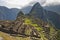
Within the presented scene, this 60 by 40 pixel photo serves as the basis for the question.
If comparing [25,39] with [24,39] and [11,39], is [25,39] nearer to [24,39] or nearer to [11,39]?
[24,39]

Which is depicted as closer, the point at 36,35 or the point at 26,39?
the point at 26,39

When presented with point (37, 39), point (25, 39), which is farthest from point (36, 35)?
point (25, 39)

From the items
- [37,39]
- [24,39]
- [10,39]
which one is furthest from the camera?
[37,39]

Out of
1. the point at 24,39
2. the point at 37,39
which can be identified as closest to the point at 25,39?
the point at 24,39

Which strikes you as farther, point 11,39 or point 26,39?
point 26,39

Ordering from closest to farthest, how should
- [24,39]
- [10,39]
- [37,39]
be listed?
[10,39] → [24,39] → [37,39]

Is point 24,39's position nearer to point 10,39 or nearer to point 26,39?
point 26,39

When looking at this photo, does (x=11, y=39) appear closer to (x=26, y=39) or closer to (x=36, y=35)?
(x=26, y=39)
